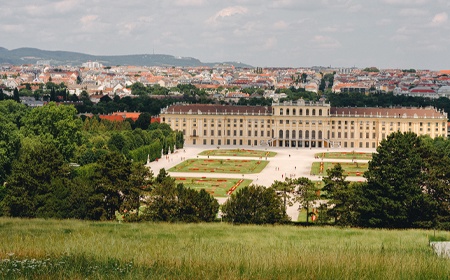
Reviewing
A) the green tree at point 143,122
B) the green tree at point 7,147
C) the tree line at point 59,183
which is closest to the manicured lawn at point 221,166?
the tree line at point 59,183

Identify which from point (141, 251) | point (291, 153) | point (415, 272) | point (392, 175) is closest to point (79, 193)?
point (392, 175)

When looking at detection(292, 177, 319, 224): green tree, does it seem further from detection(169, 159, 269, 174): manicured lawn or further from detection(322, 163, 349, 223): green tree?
detection(169, 159, 269, 174): manicured lawn

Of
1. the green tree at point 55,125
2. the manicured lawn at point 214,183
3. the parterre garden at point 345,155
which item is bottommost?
the parterre garden at point 345,155

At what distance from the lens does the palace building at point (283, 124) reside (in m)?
99.1

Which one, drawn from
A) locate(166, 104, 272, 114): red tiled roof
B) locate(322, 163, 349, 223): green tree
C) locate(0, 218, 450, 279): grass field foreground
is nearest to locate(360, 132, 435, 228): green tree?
locate(322, 163, 349, 223): green tree

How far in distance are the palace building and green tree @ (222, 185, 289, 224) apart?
6869cm

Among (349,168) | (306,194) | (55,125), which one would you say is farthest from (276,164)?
(306,194)

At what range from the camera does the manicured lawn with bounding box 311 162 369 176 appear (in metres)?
64.1

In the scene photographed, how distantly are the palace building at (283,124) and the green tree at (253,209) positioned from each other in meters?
68.7

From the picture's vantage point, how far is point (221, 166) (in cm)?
7025

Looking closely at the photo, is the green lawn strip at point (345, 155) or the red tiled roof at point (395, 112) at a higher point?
the red tiled roof at point (395, 112)

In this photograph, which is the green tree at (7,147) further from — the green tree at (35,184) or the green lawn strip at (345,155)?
the green lawn strip at (345,155)

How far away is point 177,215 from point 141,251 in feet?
53.5

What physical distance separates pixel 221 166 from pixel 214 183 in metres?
14.3
